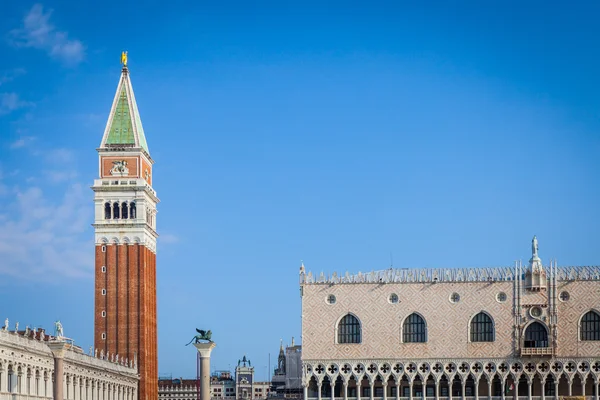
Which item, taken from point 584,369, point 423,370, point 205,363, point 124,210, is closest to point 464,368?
point 423,370

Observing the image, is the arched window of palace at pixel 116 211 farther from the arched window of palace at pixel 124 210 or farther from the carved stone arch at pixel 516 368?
the carved stone arch at pixel 516 368

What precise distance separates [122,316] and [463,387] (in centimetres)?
3908

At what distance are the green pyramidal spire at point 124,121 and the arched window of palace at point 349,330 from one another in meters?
35.2

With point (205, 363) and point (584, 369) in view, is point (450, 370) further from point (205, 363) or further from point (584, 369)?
point (205, 363)

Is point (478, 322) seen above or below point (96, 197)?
below

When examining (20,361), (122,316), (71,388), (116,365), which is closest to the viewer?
(20,361)

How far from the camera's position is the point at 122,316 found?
121 meters

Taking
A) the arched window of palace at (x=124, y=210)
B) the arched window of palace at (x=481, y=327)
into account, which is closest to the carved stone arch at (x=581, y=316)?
the arched window of palace at (x=481, y=327)

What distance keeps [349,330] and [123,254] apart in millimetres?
31551

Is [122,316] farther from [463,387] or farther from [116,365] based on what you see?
[463,387]

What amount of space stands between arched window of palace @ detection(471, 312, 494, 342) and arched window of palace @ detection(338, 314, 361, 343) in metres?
9.35

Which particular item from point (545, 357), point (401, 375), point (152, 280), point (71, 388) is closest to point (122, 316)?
point (152, 280)

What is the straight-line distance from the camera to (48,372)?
8688 centimetres

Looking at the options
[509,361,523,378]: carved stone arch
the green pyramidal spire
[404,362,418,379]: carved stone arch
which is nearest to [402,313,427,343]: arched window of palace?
[404,362,418,379]: carved stone arch
